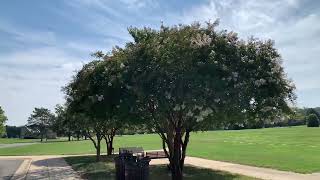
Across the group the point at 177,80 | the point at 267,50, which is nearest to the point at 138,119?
the point at 177,80

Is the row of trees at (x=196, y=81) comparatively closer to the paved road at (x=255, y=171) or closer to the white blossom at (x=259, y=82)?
the white blossom at (x=259, y=82)

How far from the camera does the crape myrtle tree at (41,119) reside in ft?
430

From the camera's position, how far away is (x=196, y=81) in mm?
14359

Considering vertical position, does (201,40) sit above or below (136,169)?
above

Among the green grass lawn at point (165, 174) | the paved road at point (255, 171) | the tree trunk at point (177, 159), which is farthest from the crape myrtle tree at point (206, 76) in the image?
the green grass lawn at point (165, 174)

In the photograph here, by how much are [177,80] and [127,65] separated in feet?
6.93

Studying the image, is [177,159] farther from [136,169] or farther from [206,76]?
[206,76]

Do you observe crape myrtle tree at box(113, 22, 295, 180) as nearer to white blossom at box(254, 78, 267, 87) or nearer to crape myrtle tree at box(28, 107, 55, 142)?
white blossom at box(254, 78, 267, 87)

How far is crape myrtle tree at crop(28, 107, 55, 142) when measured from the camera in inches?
5162

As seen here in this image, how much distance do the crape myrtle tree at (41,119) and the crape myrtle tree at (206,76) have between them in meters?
118

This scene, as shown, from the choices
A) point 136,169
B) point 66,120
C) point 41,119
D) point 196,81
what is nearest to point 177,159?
point 136,169

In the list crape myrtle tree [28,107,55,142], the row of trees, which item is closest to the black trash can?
the row of trees

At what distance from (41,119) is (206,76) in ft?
404

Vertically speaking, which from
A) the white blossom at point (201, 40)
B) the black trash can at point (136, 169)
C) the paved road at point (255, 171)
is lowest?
the paved road at point (255, 171)
